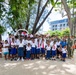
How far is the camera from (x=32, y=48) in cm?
1532

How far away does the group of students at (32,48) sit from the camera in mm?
15141

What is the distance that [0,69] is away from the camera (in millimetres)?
12039

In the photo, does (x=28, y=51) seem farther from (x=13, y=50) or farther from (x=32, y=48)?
(x=13, y=50)

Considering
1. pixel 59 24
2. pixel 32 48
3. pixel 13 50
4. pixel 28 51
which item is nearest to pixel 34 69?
pixel 28 51

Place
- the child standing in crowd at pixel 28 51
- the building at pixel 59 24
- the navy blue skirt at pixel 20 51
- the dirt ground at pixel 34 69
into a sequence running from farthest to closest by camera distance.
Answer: the building at pixel 59 24 < the child standing in crowd at pixel 28 51 < the navy blue skirt at pixel 20 51 < the dirt ground at pixel 34 69

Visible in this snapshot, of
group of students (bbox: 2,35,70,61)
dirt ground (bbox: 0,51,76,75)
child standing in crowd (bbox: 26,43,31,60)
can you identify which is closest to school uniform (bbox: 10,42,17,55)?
group of students (bbox: 2,35,70,61)

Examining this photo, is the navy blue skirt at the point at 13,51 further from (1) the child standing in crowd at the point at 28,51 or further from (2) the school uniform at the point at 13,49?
(1) the child standing in crowd at the point at 28,51

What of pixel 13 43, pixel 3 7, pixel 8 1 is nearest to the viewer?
pixel 13 43

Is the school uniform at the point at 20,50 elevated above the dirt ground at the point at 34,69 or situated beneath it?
elevated above

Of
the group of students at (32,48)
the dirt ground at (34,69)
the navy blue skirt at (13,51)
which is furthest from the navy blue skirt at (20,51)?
the dirt ground at (34,69)

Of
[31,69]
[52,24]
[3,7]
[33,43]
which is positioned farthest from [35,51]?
[52,24]

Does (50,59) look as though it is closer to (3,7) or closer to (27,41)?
(27,41)

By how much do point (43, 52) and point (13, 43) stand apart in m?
2.07

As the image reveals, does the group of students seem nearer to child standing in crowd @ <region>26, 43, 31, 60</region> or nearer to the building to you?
child standing in crowd @ <region>26, 43, 31, 60</region>
